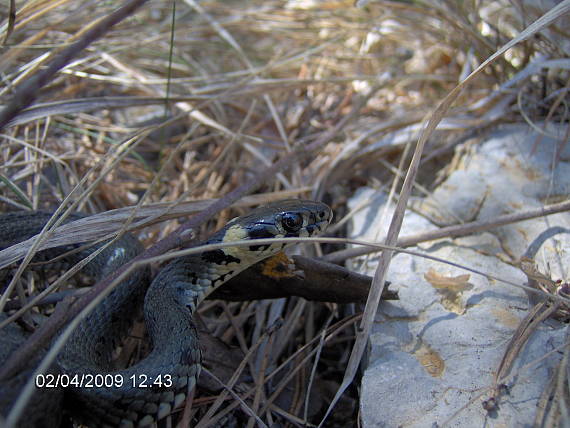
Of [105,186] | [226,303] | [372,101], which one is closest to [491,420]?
[226,303]

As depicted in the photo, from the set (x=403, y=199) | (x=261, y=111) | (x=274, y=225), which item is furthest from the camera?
(x=261, y=111)

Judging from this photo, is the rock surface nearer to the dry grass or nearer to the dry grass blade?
the dry grass blade

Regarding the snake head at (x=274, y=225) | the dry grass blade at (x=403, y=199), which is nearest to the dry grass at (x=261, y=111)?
the dry grass blade at (x=403, y=199)

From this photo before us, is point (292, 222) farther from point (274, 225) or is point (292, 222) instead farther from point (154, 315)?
point (154, 315)

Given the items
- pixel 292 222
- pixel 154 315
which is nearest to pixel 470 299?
pixel 292 222

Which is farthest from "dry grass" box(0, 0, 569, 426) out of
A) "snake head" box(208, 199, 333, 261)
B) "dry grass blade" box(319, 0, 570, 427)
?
"snake head" box(208, 199, 333, 261)
